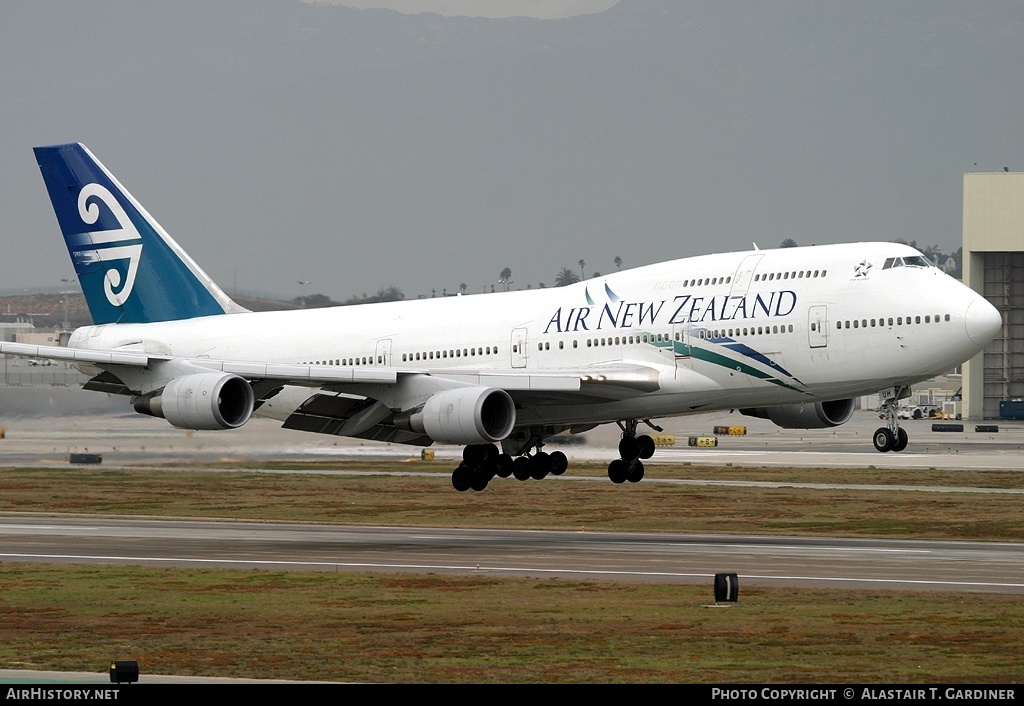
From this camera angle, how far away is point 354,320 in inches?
2029

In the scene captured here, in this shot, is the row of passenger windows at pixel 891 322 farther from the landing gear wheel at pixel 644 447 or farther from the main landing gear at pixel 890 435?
the landing gear wheel at pixel 644 447

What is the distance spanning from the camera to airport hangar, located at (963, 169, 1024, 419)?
490ft

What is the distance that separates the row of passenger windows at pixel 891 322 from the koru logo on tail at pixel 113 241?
1054 inches

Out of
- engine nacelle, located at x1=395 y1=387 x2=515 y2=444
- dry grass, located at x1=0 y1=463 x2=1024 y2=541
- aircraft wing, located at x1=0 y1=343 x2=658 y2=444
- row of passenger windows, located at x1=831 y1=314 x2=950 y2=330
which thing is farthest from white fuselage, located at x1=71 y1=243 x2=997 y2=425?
dry grass, located at x1=0 y1=463 x2=1024 y2=541

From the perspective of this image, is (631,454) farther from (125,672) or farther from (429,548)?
(125,672)

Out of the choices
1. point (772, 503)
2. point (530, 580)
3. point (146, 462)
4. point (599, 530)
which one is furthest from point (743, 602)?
point (146, 462)

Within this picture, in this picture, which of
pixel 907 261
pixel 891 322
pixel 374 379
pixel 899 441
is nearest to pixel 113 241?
pixel 374 379

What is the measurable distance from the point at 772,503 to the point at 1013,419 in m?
98.0

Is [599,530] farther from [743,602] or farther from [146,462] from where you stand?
[146,462]

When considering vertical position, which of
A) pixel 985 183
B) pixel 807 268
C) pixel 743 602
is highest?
pixel 985 183

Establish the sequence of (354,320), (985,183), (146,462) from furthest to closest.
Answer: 1. (985,183)
2. (146,462)
3. (354,320)

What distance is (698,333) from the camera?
43.4 meters

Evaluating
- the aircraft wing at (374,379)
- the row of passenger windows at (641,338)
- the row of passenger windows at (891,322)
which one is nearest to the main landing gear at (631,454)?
the row of passenger windows at (641,338)

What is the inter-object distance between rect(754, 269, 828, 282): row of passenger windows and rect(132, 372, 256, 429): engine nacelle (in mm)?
15531
